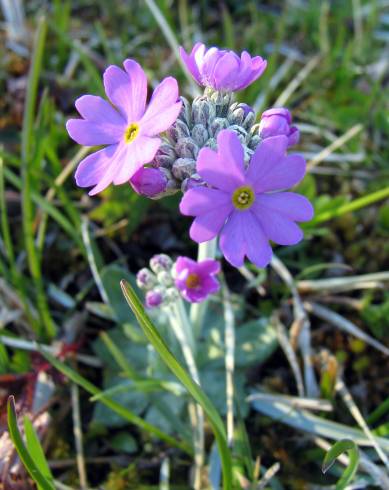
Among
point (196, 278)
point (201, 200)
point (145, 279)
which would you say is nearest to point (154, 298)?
point (145, 279)

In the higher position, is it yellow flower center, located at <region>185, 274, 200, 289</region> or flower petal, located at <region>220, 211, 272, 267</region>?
flower petal, located at <region>220, 211, 272, 267</region>

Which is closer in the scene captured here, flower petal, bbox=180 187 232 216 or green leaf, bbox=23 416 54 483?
flower petal, bbox=180 187 232 216

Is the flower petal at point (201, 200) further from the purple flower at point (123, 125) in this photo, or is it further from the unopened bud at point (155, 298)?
the unopened bud at point (155, 298)

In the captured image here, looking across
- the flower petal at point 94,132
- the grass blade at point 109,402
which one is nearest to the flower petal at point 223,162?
the flower petal at point 94,132

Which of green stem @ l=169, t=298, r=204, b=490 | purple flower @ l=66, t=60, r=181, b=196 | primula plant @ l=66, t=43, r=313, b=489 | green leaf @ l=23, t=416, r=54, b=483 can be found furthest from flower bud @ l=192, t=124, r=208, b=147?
green leaf @ l=23, t=416, r=54, b=483

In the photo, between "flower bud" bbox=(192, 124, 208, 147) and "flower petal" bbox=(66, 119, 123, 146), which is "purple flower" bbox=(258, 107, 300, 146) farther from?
"flower petal" bbox=(66, 119, 123, 146)

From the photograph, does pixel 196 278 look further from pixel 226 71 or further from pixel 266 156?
pixel 226 71

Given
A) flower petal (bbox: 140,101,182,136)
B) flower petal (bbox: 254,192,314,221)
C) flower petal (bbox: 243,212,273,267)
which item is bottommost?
flower petal (bbox: 243,212,273,267)
